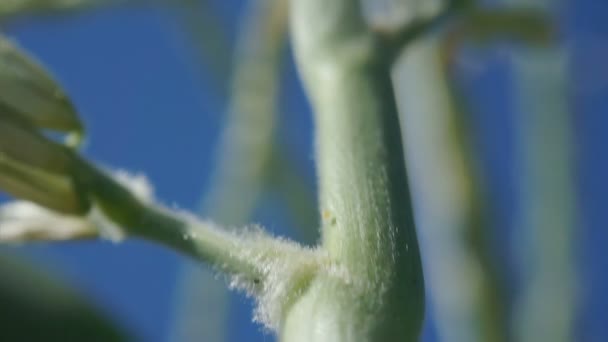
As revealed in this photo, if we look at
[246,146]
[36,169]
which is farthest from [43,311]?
[36,169]

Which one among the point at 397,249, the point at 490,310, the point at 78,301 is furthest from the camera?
the point at 78,301

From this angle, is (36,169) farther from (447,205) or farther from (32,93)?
(447,205)

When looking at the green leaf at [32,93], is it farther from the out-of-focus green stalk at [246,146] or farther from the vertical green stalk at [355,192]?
the out-of-focus green stalk at [246,146]

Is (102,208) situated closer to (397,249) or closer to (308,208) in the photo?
(397,249)

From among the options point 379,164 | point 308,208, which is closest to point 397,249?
point 379,164

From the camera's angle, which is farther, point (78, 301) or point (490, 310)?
point (78, 301)

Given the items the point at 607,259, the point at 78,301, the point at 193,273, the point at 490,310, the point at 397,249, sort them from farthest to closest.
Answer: the point at 607,259
the point at 193,273
the point at 78,301
the point at 490,310
the point at 397,249

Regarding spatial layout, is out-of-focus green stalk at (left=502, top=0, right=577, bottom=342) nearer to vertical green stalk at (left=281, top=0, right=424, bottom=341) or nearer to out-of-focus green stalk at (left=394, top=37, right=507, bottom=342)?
out-of-focus green stalk at (left=394, top=37, right=507, bottom=342)
